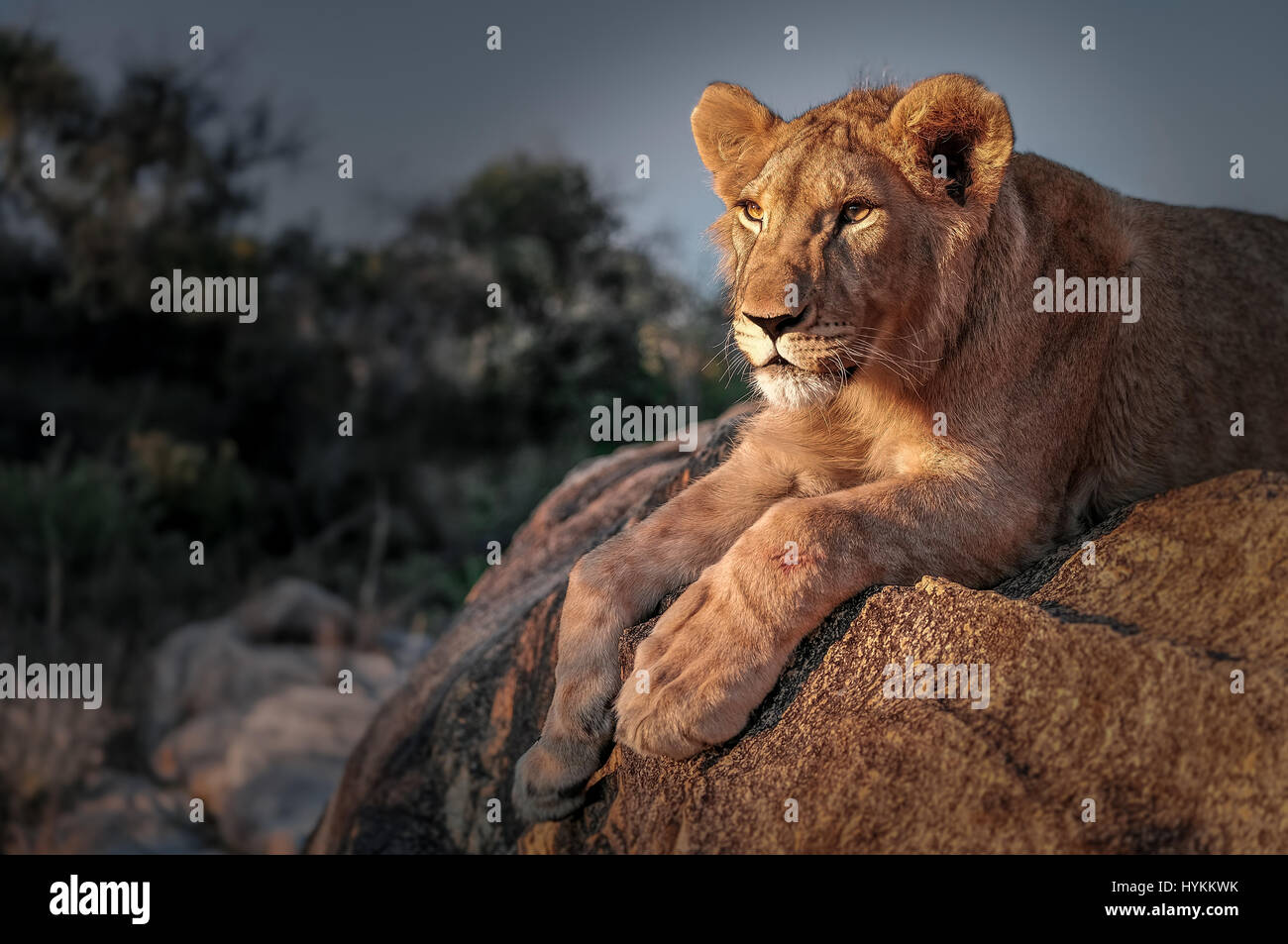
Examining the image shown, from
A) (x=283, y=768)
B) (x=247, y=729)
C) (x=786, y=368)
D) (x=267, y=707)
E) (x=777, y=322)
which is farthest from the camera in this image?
(x=267, y=707)

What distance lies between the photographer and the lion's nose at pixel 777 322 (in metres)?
3.62

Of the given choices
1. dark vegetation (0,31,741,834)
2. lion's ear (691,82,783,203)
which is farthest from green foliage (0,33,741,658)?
lion's ear (691,82,783,203)

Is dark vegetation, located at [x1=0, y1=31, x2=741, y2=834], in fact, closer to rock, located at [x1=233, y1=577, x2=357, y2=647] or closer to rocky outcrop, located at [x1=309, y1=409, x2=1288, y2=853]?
rock, located at [x1=233, y1=577, x2=357, y2=647]

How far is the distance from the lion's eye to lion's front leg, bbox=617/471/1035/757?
90 centimetres

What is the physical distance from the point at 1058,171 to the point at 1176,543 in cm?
164

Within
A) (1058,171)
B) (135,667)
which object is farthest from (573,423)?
(1058,171)

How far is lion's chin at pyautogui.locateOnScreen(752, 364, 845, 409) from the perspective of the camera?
3732mm

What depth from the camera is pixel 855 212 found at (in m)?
3.82

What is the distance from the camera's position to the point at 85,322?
2344 centimetres

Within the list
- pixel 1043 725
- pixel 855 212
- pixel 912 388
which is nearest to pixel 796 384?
pixel 912 388

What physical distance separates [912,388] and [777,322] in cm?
66

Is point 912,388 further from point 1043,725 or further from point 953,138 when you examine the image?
point 1043,725

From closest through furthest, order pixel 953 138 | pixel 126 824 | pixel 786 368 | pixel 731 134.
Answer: pixel 786 368 → pixel 953 138 → pixel 731 134 → pixel 126 824
